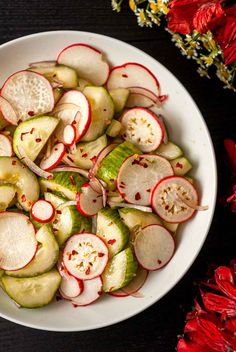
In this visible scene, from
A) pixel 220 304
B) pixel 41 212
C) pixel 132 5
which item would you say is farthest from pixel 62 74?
pixel 220 304

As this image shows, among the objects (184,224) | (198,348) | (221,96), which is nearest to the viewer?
(198,348)

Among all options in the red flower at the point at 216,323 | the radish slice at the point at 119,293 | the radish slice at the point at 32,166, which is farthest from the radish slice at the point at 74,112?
the red flower at the point at 216,323

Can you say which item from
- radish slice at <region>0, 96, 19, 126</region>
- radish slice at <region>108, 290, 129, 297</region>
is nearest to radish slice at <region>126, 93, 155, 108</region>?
radish slice at <region>0, 96, 19, 126</region>

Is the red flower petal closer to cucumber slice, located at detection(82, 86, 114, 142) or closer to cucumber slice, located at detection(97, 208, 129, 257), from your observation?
cucumber slice, located at detection(97, 208, 129, 257)

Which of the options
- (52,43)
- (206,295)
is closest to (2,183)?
(52,43)

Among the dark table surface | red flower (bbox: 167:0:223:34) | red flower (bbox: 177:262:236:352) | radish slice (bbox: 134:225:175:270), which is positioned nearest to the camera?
red flower (bbox: 167:0:223:34)

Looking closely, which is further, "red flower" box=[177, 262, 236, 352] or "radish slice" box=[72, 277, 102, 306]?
"radish slice" box=[72, 277, 102, 306]

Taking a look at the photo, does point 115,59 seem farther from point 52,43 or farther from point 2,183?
point 2,183
